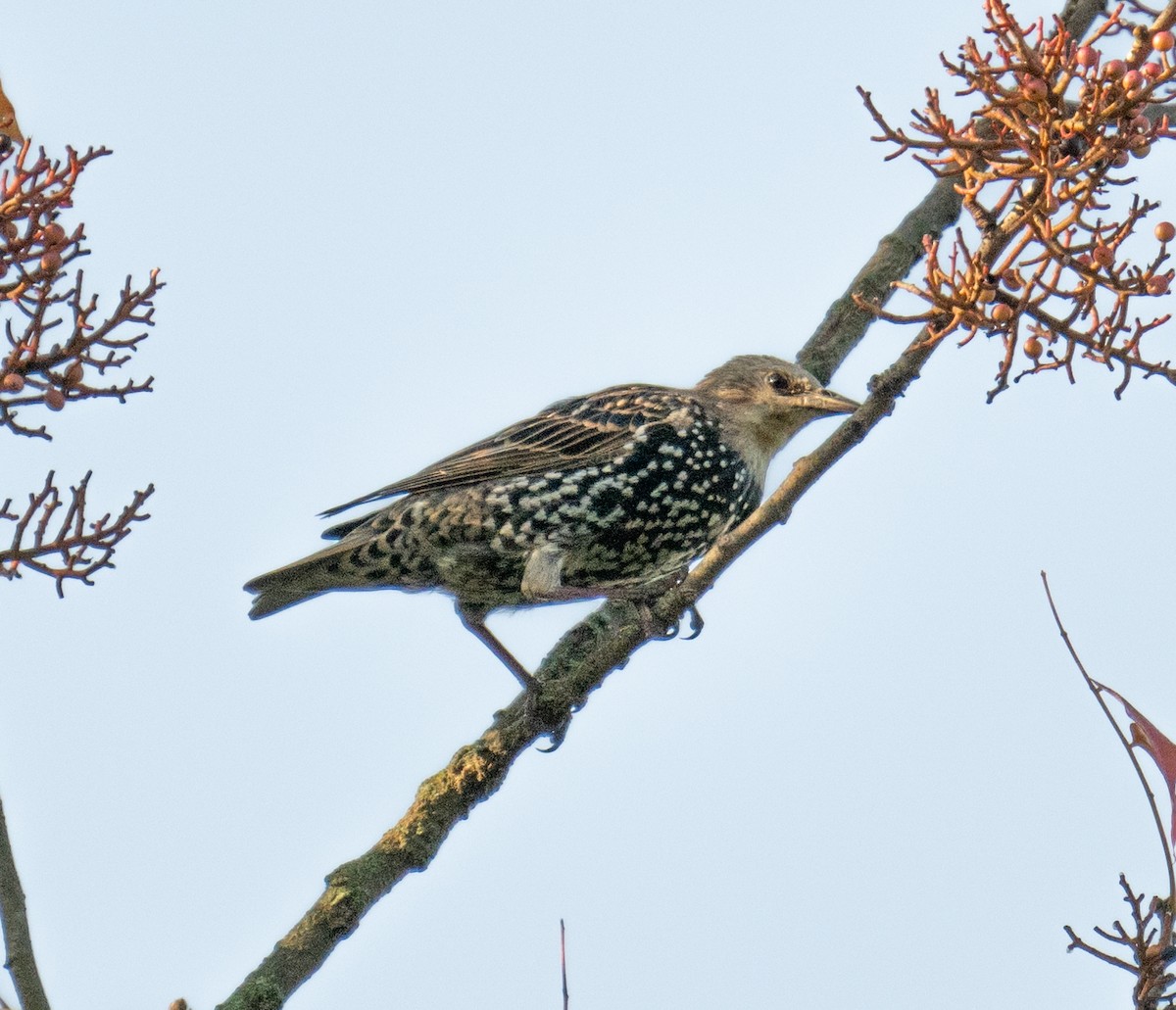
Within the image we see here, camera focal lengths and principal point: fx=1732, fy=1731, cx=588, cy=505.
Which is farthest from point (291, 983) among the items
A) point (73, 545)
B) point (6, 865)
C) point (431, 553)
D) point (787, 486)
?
point (431, 553)

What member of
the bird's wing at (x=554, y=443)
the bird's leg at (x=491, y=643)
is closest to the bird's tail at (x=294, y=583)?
the bird's wing at (x=554, y=443)

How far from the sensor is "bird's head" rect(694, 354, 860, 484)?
8.19 metres

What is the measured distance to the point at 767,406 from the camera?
8258 millimetres

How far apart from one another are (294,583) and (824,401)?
2.63 m

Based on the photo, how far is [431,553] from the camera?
804 cm

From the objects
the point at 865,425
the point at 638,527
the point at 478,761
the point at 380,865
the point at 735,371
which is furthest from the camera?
the point at 735,371

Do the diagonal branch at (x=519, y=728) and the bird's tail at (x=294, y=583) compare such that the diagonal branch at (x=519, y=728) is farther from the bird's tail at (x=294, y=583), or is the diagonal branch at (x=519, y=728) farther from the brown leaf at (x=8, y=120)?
the brown leaf at (x=8, y=120)

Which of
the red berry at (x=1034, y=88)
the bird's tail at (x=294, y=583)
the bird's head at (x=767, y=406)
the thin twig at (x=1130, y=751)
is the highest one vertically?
the bird's tail at (x=294, y=583)

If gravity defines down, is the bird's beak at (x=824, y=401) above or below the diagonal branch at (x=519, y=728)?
above

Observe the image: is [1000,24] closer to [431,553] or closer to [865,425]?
[865,425]

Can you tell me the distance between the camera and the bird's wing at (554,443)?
8.03 meters

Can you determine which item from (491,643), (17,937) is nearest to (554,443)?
(491,643)

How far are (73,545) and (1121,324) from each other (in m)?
2.62

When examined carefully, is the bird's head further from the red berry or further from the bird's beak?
the red berry
